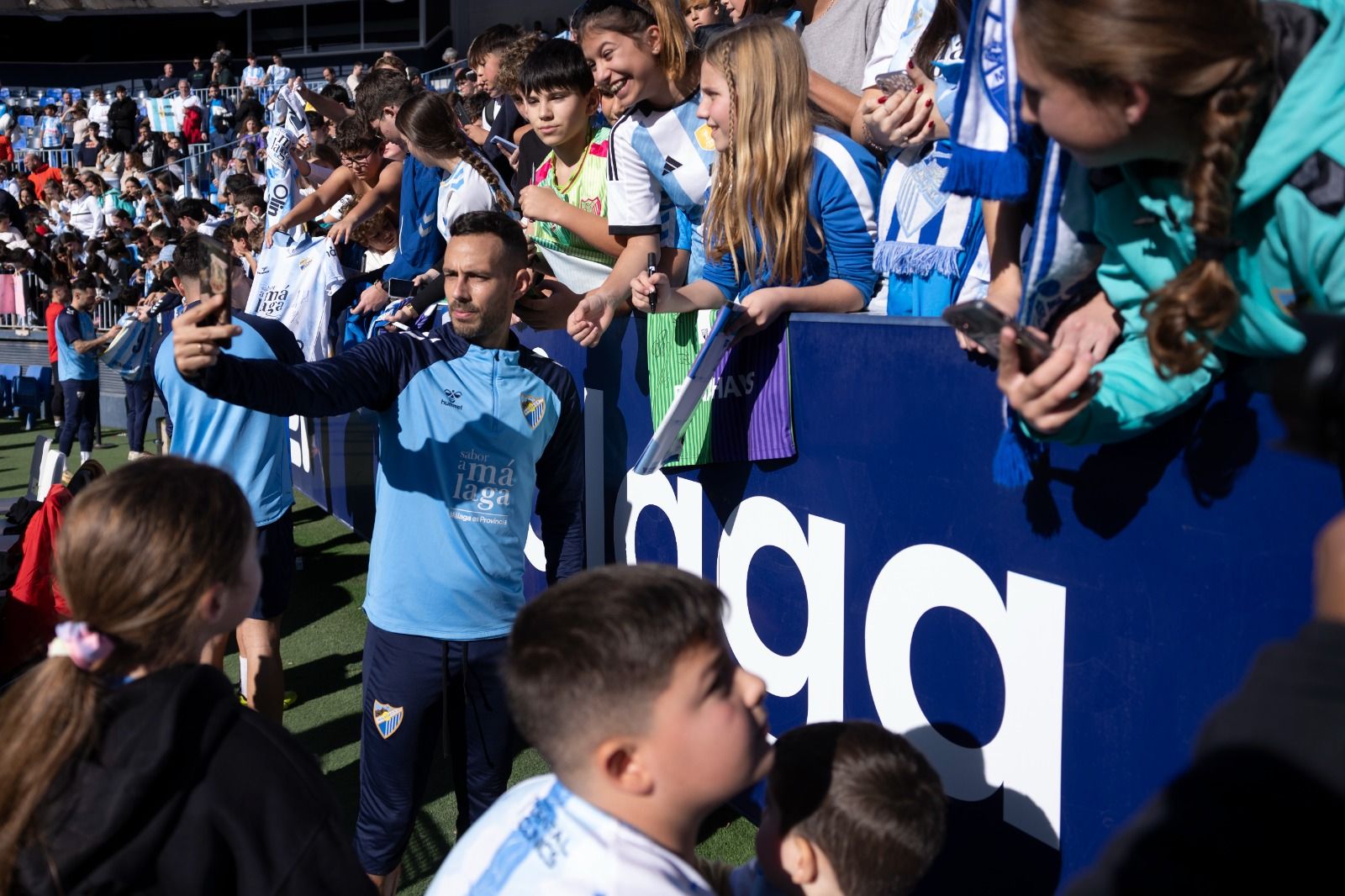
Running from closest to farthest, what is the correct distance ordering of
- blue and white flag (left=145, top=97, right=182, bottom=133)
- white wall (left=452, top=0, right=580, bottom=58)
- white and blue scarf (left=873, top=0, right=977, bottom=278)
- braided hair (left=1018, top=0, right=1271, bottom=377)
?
braided hair (left=1018, top=0, right=1271, bottom=377)
white and blue scarf (left=873, top=0, right=977, bottom=278)
white wall (left=452, top=0, right=580, bottom=58)
blue and white flag (left=145, top=97, right=182, bottom=133)

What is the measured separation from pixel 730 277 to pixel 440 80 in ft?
71.2

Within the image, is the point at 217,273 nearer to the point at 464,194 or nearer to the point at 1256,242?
the point at 1256,242

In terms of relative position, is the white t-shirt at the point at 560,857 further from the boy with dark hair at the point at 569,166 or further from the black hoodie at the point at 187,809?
the boy with dark hair at the point at 569,166

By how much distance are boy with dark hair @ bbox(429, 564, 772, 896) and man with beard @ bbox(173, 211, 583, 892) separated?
5.76ft

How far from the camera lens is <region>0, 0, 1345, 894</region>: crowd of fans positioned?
1.61 m

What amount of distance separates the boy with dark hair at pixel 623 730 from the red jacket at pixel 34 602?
3.52 m

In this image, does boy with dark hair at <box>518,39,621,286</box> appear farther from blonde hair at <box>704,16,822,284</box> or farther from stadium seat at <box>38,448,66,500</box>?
stadium seat at <box>38,448,66,500</box>

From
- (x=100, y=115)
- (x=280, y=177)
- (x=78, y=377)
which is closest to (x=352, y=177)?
(x=280, y=177)

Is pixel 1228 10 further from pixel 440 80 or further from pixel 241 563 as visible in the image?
pixel 440 80

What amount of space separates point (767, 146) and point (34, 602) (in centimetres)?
341

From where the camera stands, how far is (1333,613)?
3.23 ft

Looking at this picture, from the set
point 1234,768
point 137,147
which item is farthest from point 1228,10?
point 137,147

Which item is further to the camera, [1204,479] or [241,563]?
[1204,479]

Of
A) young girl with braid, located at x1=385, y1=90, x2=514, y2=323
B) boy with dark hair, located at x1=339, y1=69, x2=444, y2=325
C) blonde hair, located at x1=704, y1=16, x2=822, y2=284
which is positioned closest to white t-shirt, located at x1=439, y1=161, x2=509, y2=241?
young girl with braid, located at x1=385, y1=90, x2=514, y2=323
